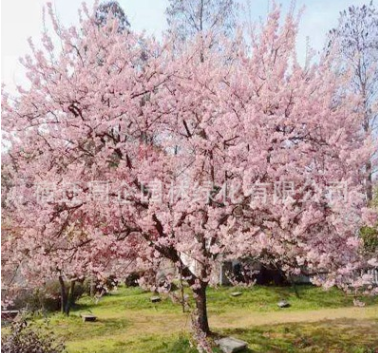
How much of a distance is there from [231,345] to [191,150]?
411 cm

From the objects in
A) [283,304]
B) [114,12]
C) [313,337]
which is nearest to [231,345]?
[313,337]

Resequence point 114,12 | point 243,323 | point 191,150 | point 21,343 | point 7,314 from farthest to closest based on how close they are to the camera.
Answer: point 114,12 → point 7,314 → point 243,323 → point 191,150 → point 21,343

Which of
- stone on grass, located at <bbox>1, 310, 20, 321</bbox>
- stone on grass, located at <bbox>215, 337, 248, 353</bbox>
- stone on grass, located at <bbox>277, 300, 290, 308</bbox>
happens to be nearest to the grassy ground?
stone on grass, located at <bbox>277, 300, 290, 308</bbox>

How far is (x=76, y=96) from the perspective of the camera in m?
8.31

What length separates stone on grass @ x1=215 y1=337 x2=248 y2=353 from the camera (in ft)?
29.7

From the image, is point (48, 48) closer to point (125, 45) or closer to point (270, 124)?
point (125, 45)

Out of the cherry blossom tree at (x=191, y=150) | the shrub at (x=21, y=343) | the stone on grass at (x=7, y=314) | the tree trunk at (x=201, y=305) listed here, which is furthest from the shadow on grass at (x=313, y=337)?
the stone on grass at (x=7, y=314)

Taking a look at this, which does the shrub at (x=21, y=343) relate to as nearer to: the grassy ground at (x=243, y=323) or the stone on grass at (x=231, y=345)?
the grassy ground at (x=243, y=323)

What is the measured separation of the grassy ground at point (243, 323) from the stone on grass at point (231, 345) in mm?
285

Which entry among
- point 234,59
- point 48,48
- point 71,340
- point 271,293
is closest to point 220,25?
point 234,59

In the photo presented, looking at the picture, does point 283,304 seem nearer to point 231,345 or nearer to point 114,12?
point 231,345

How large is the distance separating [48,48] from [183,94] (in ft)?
9.13

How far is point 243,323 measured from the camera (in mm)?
13000

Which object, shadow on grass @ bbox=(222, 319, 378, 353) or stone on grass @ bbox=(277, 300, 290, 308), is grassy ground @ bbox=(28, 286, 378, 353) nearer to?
shadow on grass @ bbox=(222, 319, 378, 353)
